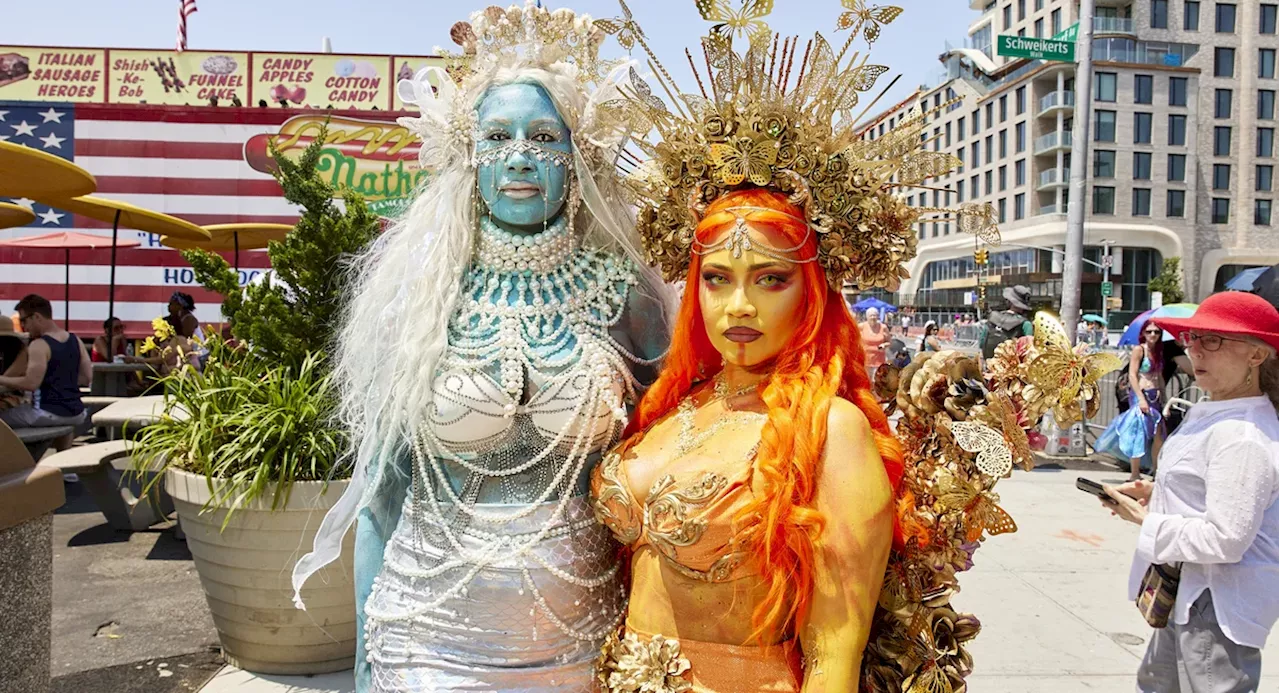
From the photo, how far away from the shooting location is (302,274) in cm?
339

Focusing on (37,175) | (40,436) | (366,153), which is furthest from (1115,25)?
(40,436)

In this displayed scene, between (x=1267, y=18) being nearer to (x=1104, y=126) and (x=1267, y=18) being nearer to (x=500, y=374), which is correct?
(x=1104, y=126)

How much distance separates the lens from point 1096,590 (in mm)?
4711

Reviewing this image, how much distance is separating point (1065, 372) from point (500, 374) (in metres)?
1.21

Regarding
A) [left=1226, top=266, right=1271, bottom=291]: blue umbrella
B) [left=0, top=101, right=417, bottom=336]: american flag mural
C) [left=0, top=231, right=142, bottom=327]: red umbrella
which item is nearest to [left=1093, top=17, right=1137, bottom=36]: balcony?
[left=0, top=101, right=417, bottom=336]: american flag mural

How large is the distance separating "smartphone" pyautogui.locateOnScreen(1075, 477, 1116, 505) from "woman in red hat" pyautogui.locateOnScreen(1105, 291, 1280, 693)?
68 mm

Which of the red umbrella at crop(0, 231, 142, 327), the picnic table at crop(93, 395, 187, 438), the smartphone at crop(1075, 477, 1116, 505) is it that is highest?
the red umbrella at crop(0, 231, 142, 327)

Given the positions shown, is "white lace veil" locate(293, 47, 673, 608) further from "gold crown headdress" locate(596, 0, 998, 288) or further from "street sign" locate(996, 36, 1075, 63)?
"street sign" locate(996, 36, 1075, 63)

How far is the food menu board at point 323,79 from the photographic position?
540 inches

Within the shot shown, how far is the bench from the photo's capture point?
16.8 ft

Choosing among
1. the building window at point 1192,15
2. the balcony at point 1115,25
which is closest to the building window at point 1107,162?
the balcony at point 1115,25

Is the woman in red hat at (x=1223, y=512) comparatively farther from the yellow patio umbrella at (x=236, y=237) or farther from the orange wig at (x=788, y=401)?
the yellow patio umbrella at (x=236, y=237)

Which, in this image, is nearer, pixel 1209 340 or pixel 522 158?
pixel 522 158

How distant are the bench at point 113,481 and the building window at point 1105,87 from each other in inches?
1946
